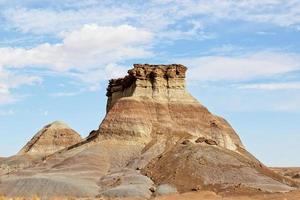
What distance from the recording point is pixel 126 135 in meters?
74.5

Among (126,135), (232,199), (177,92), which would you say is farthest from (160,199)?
(177,92)

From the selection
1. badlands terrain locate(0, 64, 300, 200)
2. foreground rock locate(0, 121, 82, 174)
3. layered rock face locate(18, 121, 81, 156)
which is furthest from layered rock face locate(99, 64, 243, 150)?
layered rock face locate(18, 121, 81, 156)

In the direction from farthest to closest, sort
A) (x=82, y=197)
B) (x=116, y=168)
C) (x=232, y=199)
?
(x=116, y=168) < (x=82, y=197) < (x=232, y=199)

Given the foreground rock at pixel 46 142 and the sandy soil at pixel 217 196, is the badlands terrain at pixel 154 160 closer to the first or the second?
the sandy soil at pixel 217 196

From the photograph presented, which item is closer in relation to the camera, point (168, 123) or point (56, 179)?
point (56, 179)

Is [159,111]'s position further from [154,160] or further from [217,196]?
[217,196]

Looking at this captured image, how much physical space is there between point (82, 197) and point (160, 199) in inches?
331

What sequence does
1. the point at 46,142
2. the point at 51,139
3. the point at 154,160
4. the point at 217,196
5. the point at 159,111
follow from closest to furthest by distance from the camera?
the point at 217,196 → the point at 154,160 → the point at 159,111 → the point at 46,142 → the point at 51,139

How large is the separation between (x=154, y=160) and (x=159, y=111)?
14052 millimetres

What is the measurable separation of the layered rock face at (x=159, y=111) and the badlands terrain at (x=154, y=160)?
13 centimetres

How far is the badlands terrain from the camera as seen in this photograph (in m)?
52.6

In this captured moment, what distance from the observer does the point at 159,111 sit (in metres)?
78.4

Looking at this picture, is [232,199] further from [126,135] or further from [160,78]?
[160,78]

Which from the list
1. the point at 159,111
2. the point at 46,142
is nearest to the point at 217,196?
the point at 159,111
